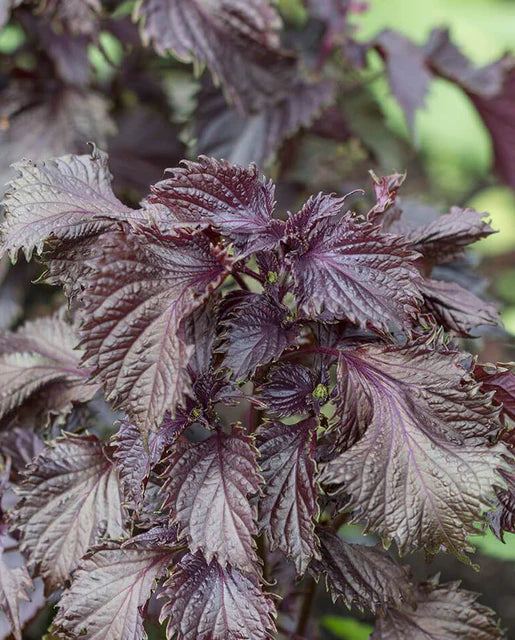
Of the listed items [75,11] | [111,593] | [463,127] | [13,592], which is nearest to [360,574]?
[111,593]

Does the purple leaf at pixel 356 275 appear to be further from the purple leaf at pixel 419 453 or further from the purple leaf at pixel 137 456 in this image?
the purple leaf at pixel 137 456

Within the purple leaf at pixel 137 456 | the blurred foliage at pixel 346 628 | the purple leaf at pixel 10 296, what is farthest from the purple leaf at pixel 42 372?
the blurred foliage at pixel 346 628

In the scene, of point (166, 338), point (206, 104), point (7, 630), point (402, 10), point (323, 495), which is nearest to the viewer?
point (166, 338)

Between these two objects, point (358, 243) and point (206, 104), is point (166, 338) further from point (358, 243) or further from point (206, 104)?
point (206, 104)

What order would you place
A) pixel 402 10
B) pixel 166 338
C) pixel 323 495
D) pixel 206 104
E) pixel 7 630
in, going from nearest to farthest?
pixel 166 338 < pixel 323 495 < pixel 7 630 < pixel 206 104 < pixel 402 10

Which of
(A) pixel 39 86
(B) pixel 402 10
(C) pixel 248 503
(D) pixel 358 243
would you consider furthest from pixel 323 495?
(B) pixel 402 10

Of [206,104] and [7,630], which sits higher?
[206,104]
